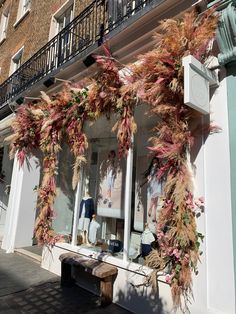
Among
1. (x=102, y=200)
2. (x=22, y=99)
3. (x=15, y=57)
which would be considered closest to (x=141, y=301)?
(x=102, y=200)

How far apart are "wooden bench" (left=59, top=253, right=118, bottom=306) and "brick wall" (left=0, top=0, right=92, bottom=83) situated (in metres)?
6.97

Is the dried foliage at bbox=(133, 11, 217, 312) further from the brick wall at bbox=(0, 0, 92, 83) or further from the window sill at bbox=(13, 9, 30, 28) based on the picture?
the window sill at bbox=(13, 9, 30, 28)

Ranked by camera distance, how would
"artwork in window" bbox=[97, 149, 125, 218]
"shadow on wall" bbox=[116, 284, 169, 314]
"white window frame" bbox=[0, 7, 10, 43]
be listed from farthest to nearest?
"white window frame" bbox=[0, 7, 10, 43] → "artwork in window" bbox=[97, 149, 125, 218] → "shadow on wall" bbox=[116, 284, 169, 314]

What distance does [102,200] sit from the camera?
521 cm

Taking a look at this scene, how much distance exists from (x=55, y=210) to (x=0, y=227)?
4749 mm

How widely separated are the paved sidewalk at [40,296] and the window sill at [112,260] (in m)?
0.56

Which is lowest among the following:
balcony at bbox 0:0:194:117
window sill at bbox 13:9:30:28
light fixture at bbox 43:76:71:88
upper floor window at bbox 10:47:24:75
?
light fixture at bbox 43:76:71:88

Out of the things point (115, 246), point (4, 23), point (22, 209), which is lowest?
point (115, 246)

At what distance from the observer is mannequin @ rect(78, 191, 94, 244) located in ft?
17.2

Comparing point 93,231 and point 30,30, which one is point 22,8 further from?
point 93,231

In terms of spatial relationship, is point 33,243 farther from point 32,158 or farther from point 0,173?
point 0,173

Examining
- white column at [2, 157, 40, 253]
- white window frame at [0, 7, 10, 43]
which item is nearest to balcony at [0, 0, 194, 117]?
white column at [2, 157, 40, 253]

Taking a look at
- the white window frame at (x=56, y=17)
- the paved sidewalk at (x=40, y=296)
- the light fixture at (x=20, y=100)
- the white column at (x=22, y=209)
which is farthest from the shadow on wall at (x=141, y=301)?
the white window frame at (x=56, y=17)

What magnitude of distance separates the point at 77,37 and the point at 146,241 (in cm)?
561
